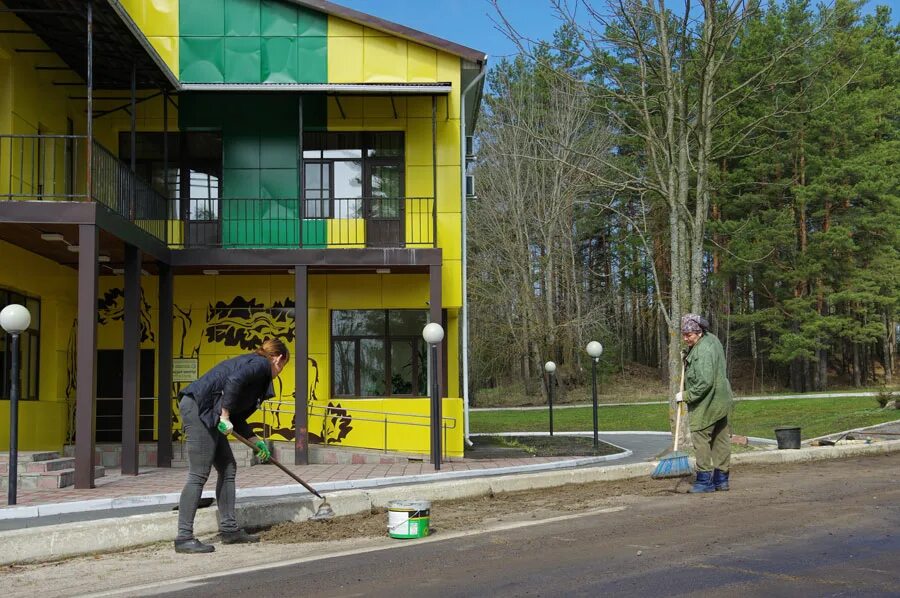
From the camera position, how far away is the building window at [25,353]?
55.3 feet

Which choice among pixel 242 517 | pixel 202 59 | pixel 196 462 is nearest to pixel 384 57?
pixel 202 59

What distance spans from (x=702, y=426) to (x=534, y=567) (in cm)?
406

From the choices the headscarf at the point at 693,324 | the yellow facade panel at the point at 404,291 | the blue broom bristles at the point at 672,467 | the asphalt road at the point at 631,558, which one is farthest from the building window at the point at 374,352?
the asphalt road at the point at 631,558

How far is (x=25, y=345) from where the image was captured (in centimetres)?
1816

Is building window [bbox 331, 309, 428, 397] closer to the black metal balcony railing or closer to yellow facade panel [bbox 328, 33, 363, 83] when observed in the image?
the black metal balcony railing

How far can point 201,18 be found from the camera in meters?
19.5

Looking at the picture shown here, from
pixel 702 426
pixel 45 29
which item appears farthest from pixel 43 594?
pixel 45 29

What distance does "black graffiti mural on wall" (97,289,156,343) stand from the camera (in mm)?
20141

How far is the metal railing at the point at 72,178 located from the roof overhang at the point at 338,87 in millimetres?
2315

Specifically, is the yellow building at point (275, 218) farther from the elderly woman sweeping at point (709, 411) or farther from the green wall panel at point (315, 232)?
the elderly woman sweeping at point (709, 411)

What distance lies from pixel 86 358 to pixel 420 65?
9272 millimetres

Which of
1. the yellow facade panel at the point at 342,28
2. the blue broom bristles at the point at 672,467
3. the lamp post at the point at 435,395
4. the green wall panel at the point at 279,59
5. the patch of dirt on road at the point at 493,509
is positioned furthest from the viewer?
the yellow facade panel at the point at 342,28

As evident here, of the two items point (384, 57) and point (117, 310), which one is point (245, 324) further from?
point (384, 57)

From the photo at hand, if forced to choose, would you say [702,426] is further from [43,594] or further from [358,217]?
[358,217]
